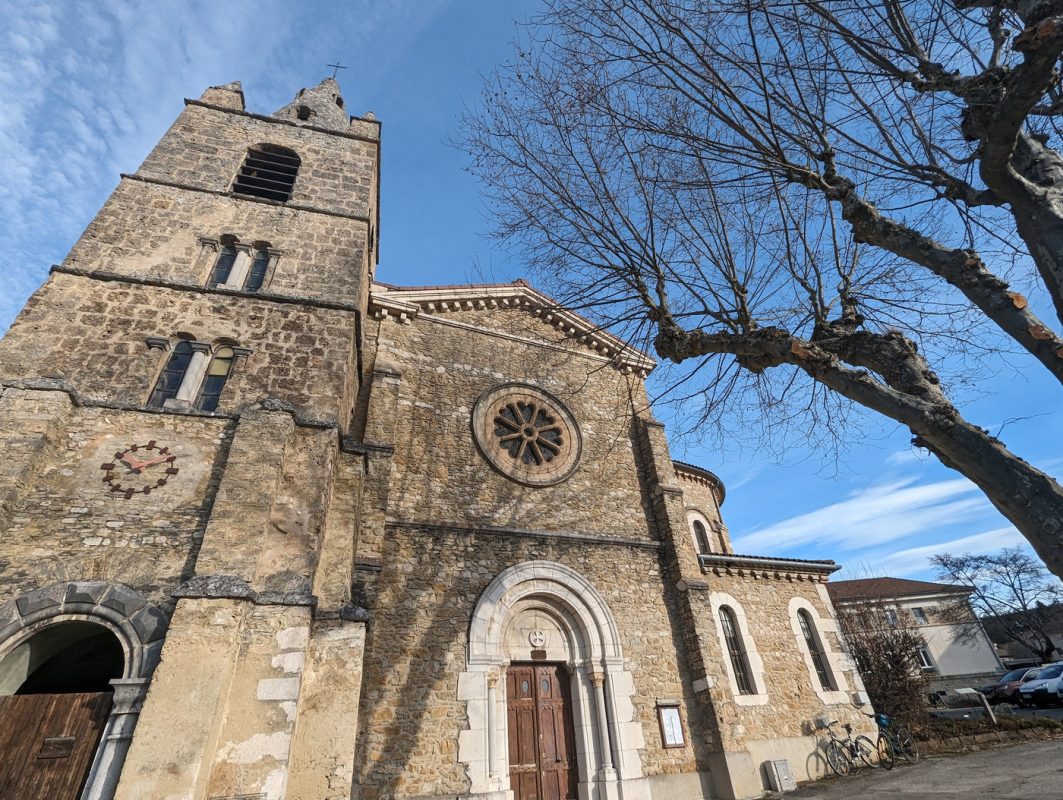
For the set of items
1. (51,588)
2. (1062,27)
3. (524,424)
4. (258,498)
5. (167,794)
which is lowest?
(167,794)

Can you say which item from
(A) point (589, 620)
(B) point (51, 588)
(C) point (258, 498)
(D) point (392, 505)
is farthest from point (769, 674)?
(B) point (51, 588)

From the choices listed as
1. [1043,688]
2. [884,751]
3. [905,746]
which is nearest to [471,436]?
[884,751]

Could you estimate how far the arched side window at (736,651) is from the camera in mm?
10578

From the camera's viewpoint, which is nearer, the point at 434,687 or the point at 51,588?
the point at 51,588

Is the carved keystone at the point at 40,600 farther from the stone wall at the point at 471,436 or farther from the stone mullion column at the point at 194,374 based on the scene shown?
the stone wall at the point at 471,436

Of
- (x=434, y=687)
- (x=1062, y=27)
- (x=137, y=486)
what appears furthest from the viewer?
(x=434, y=687)

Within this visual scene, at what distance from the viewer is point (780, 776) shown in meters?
9.22

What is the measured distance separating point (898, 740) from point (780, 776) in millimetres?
4552

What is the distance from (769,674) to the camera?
1084 centimetres

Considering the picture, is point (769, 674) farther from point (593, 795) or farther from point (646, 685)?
point (593, 795)

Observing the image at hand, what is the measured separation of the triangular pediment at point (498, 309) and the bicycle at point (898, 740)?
378 inches

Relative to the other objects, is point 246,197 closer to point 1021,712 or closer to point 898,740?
point 898,740

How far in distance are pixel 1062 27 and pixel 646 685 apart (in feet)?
31.2

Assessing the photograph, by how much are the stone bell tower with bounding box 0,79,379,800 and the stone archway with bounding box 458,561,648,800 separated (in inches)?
101
